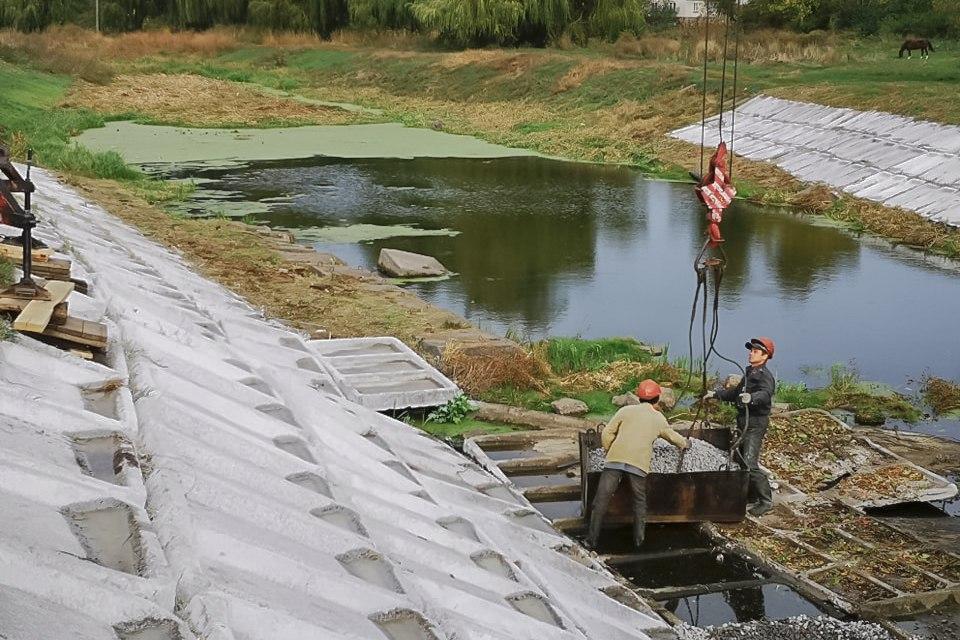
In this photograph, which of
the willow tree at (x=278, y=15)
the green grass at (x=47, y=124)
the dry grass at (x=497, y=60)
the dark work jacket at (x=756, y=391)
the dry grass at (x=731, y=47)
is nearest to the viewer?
the dark work jacket at (x=756, y=391)

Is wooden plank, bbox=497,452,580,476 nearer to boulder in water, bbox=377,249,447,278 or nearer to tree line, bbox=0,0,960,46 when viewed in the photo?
boulder in water, bbox=377,249,447,278

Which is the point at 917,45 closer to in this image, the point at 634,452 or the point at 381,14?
the point at 381,14

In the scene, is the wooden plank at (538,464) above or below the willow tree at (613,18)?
below

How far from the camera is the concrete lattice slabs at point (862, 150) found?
25.0 meters

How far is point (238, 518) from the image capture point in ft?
21.0

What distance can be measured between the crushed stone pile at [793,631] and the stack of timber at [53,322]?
4981 mm

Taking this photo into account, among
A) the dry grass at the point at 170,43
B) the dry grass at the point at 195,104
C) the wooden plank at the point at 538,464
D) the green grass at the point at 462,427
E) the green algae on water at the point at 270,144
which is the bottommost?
the wooden plank at the point at 538,464

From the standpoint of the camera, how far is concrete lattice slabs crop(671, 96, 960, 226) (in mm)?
25031

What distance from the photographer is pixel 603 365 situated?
14.2m

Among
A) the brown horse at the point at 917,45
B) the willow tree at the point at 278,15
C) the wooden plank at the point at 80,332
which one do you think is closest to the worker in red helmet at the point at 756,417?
the wooden plank at the point at 80,332

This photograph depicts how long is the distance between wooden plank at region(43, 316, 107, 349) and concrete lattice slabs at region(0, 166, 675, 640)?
21 centimetres

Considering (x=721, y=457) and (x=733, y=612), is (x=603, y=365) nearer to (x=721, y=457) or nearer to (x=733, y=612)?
(x=721, y=457)

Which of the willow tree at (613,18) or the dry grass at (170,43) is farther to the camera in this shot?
the dry grass at (170,43)

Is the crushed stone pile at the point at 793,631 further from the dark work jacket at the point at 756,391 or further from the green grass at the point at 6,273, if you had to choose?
the green grass at the point at 6,273
